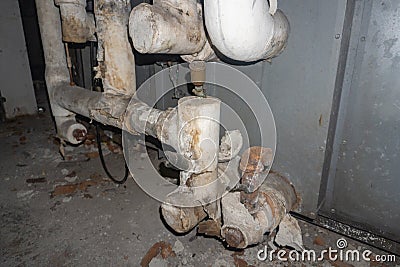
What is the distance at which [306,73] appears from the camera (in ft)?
3.34

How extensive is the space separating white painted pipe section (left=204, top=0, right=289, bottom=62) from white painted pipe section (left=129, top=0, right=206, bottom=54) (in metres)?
0.11

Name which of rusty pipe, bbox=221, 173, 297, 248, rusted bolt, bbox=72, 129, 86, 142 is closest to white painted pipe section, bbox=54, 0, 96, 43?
rusted bolt, bbox=72, 129, 86, 142

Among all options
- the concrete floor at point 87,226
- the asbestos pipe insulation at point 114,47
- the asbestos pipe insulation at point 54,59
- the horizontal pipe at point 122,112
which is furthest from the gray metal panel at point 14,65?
the asbestos pipe insulation at point 114,47

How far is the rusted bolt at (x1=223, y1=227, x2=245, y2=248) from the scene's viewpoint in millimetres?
907

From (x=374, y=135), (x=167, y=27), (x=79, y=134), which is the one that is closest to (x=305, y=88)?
(x=374, y=135)

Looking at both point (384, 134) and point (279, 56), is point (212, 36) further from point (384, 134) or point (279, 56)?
point (384, 134)

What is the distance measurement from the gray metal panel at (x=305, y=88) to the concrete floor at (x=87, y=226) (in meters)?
0.34

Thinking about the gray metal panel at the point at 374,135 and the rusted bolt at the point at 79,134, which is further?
the rusted bolt at the point at 79,134

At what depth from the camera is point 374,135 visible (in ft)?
3.35

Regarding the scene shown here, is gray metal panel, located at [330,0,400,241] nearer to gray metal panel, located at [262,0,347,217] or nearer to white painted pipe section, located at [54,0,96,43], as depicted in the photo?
gray metal panel, located at [262,0,347,217]

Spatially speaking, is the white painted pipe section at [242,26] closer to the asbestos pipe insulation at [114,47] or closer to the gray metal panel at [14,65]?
the asbestos pipe insulation at [114,47]

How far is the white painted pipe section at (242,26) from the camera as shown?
0.73m

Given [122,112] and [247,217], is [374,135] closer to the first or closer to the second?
[247,217]

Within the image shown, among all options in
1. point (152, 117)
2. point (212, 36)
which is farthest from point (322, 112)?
point (152, 117)
